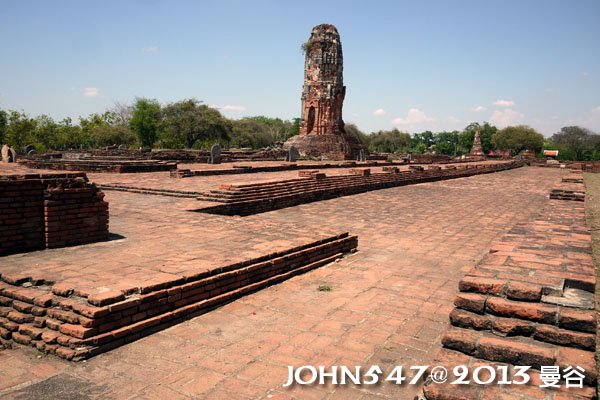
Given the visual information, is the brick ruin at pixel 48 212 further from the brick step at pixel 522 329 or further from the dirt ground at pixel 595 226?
the dirt ground at pixel 595 226

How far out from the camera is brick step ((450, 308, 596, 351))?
2.00 metres

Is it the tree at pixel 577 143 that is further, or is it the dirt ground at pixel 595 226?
the tree at pixel 577 143

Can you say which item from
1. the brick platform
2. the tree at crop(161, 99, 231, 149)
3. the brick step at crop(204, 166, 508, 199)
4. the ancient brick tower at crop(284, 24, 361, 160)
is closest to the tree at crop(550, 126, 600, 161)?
the ancient brick tower at crop(284, 24, 361, 160)

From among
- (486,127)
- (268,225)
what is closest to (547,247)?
(268,225)

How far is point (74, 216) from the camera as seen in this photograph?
165 inches

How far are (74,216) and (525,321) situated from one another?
3.97 metres

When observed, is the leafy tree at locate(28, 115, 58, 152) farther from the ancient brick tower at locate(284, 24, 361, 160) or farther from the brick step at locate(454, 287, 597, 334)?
the brick step at locate(454, 287, 597, 334)

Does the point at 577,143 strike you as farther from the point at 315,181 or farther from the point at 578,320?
the point at 578,320

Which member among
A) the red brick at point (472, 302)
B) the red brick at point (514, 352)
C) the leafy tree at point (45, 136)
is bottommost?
the red brick at point (514, 352)

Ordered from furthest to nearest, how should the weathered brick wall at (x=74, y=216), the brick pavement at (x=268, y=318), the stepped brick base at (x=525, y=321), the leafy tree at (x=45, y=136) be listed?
the leafy tree at (x=45, y=136), the weathered brick wall at (x=74, y=216), the brick pavement at (x=268, y=318), the stepped brick base at (x=525, y=321)

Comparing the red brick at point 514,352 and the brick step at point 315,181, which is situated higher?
the brick step at point 315,181

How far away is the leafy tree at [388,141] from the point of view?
72250mm

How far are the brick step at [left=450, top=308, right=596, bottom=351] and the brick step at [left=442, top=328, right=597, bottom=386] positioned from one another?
Result: 0.09 feet

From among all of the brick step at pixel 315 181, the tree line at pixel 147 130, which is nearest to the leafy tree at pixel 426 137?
the tree line at pixel 147 130
